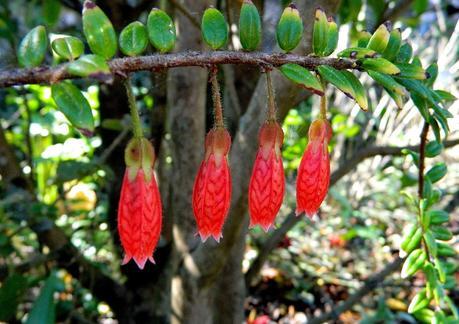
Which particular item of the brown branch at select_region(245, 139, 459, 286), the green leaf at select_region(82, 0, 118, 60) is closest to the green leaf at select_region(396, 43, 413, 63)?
the green leaf at select_region(82, 0, 118, 60)

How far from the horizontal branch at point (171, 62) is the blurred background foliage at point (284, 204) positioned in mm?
268

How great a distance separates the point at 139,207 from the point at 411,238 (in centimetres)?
48

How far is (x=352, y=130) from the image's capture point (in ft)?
6.76

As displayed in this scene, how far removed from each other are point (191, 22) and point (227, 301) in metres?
0.72

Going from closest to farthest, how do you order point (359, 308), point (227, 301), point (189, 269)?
point (189, 269)
point (227, 301)
point (359, 308)

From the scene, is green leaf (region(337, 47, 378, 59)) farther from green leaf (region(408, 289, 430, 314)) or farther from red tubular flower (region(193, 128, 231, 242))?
green leaf (region(408, 289, 430, 314))

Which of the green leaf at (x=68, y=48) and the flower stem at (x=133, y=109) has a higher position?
the green leaf at (x=68, y=48)

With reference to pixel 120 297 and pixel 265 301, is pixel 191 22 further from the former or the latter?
pixel 265 301

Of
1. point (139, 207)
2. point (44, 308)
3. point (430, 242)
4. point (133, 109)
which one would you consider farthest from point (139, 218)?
point (44, 308)

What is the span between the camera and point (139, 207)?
2.10 feet

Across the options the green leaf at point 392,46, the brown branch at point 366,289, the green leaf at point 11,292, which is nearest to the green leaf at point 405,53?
the green leaf at point 392,46

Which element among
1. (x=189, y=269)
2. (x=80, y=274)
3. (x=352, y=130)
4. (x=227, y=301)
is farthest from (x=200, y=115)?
(x=352, y=130)

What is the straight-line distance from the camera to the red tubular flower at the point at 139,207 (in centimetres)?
63

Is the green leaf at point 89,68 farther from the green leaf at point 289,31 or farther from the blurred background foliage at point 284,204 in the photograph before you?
the blurred background foliage at point 284,204
